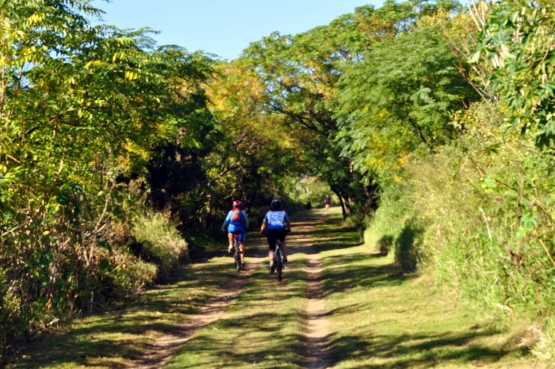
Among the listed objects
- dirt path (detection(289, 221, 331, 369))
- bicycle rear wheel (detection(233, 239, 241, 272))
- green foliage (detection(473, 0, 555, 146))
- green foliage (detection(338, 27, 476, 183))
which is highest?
green foliage (detection(338, 27, 476, 183))

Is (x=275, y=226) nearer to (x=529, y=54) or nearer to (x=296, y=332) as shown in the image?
(x=296, y=332)

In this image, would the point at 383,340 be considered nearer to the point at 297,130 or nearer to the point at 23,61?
the point at 23,61

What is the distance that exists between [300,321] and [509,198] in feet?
15.2

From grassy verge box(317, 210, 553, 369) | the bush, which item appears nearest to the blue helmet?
grassy verge box(317, 210, 553, 369)

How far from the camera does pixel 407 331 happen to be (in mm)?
11461

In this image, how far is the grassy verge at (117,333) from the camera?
10539mm

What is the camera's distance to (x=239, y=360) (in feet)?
33.2

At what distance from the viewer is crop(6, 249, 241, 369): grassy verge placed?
10.5 m

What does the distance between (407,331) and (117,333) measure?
515cm

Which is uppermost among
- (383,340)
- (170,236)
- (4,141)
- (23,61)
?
(23,61)

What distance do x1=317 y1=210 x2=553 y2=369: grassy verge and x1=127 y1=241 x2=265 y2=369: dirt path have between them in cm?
244

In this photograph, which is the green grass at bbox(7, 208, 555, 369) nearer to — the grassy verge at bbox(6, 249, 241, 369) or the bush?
the grassy verge at bbox(6, 249, 241, 369)

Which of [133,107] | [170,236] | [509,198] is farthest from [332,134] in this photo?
[509,198]

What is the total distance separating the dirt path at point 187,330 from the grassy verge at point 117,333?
174 millimetres
